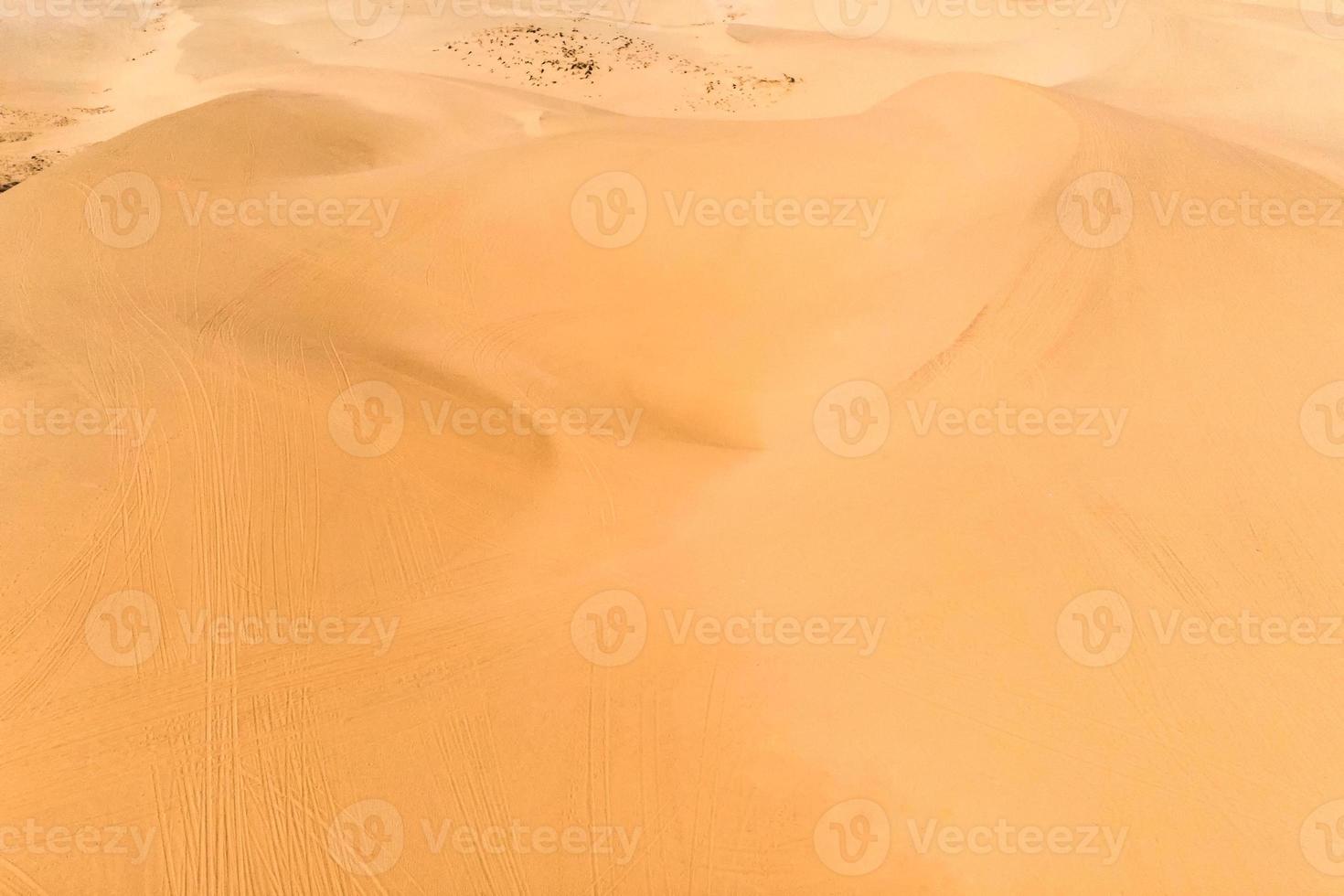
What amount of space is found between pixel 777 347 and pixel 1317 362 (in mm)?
5495

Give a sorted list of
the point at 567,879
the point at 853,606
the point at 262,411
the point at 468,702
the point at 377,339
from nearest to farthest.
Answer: the point at 567,879 < the point at 468,702 < the point at 853,606 < the point at 262,411 < the point at 377,339

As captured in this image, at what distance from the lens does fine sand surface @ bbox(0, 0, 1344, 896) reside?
17.3ft

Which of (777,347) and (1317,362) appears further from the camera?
(777,347)

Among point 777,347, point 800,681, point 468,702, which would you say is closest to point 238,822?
point 468,702

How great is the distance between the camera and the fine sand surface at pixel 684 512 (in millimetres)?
5262

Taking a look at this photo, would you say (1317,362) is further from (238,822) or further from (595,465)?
(238,822)

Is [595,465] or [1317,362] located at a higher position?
[1317,362]

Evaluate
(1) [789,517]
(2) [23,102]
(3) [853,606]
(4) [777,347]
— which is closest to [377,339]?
(4) [777,347]

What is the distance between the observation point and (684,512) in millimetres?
7238

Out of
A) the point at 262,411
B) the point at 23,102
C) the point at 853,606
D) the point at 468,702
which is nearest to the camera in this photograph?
the point at 468,702

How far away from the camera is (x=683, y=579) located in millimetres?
6574

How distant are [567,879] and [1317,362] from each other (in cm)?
861

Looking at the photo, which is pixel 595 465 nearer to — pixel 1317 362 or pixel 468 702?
pixel 468 702

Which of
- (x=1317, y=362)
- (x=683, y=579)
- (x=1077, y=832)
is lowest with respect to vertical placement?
(x=1077, y=832)
